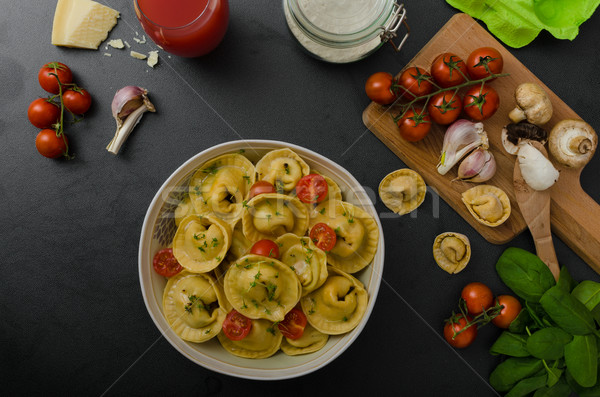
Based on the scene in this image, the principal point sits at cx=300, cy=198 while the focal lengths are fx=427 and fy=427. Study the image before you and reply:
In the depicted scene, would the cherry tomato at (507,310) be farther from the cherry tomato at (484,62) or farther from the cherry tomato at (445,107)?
the cherry tomato at (484,62)

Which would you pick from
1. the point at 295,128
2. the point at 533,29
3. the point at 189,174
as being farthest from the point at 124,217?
the point at 533,29

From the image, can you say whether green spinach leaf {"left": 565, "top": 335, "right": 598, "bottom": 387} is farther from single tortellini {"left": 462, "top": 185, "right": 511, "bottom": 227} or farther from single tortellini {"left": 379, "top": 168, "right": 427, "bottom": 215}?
single tortellini {"left": 379, "top": 168, "right": 427, "bottom": 215}

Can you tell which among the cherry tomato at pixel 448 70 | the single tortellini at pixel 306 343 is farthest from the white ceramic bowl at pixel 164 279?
the cherry tomato at pixel 448 70

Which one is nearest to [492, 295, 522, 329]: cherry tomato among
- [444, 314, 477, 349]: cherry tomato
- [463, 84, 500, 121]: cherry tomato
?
[444, 314, 477, 349]: cherry tomato

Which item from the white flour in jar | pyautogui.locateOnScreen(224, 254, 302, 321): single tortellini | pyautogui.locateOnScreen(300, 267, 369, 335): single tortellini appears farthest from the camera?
the white flour in jar

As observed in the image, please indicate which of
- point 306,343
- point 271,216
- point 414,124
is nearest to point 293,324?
point 306,343

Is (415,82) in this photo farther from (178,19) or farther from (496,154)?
(178,19)
